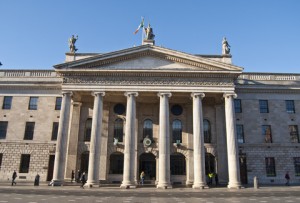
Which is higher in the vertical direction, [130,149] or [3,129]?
[3,129]

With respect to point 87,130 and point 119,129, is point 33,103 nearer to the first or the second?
point 87,130

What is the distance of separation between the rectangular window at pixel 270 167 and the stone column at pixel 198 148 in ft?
34.9

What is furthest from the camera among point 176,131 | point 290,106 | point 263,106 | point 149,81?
point 290,106

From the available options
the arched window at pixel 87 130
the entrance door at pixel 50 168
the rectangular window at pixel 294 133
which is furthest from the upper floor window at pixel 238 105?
the entrance door at pixel 50 168

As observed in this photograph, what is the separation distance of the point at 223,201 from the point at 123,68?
64.5 feet

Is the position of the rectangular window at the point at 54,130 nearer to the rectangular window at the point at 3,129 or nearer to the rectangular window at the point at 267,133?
the rectangular window at the point at 3,129

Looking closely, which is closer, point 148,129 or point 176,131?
point 148,129

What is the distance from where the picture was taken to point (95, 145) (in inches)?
1193

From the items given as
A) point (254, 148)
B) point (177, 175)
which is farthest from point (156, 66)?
point (254, 148)

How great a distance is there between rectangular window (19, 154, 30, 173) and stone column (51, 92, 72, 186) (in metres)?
7.11

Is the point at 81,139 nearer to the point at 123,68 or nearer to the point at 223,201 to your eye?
the point at 123,68

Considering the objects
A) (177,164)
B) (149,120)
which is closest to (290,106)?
(177,164)

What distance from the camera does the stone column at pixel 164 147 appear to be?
29469mm

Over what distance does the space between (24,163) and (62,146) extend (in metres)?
8.10
